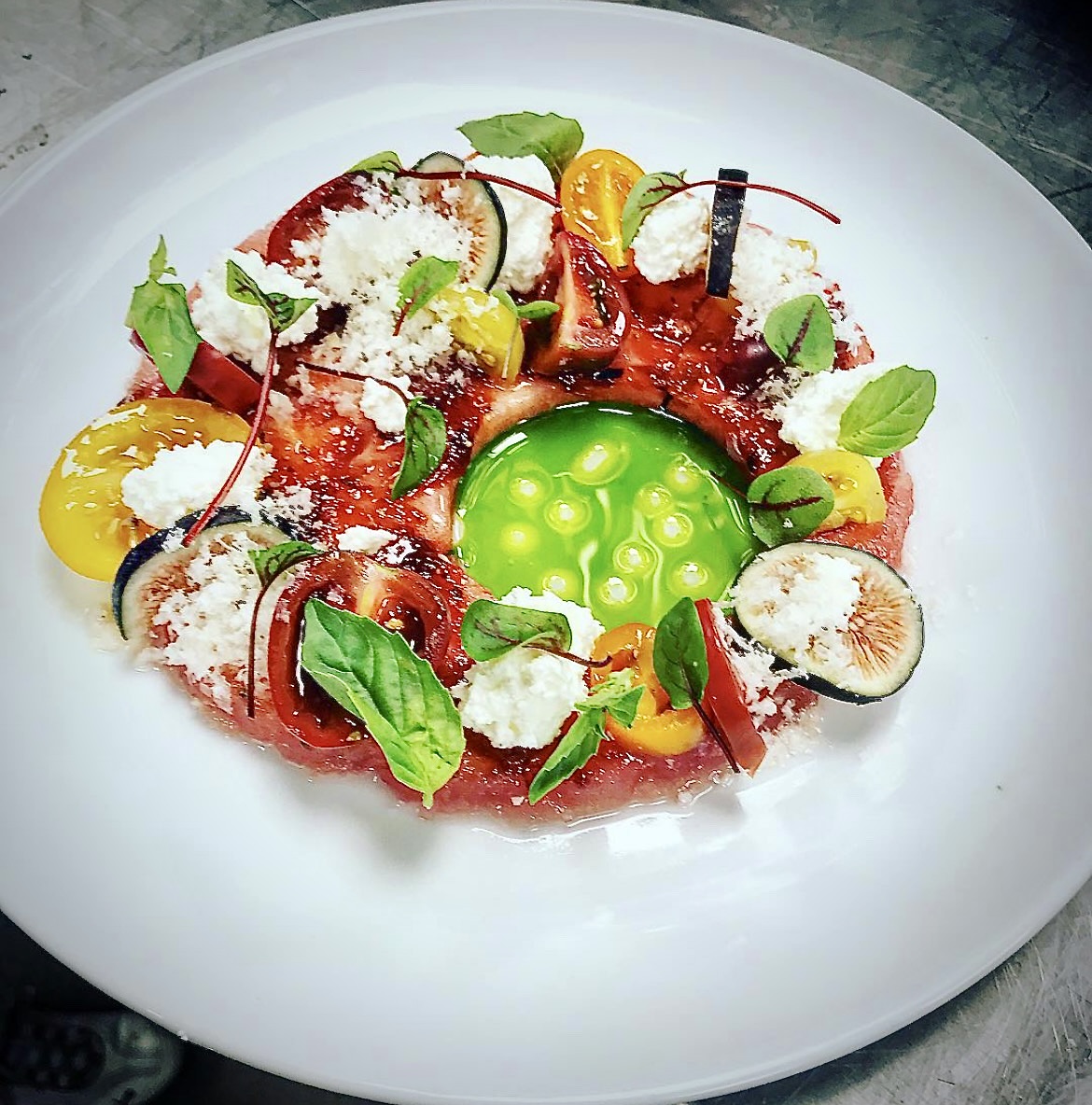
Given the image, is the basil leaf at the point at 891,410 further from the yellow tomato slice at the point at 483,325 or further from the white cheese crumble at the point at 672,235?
the yellow tomato slice at the point at 483,325

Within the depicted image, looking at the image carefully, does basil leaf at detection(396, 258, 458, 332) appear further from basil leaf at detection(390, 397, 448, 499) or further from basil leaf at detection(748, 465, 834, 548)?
basil leaf at detection(748, 465, 834, 548)

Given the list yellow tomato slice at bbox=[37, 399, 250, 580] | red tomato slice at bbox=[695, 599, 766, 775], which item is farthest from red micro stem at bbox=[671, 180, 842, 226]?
yellow tomato slice at bbox=[37, 399, 250, 580]

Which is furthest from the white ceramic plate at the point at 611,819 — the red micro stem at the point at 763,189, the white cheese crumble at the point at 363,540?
the white cheese crumble at the point at 363,540

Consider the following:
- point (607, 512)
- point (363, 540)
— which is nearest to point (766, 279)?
point (607, 512)

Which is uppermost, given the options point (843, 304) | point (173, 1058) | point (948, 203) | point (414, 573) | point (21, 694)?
point (948, 203)

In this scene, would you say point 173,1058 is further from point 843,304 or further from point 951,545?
point 843,304

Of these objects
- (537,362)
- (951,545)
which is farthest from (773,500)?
(537,362)

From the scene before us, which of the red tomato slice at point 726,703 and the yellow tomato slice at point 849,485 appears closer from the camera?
the red tomato slice at point 726,703

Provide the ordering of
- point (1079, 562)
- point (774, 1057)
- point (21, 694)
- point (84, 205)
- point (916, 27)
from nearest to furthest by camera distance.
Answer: point (774, 1057)
point (21, 694)
point (1079, 562)
point (84, 205)
point (916, 27)
